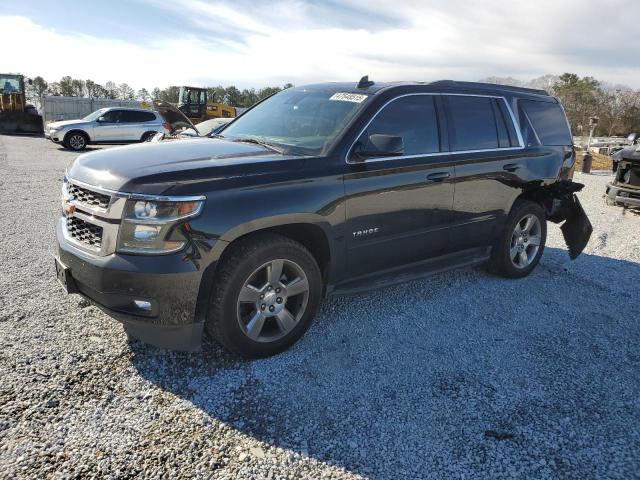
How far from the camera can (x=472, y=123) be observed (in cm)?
456

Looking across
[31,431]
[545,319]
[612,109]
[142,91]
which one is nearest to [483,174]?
[545,319]

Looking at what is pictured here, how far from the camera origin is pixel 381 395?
10.1 ft

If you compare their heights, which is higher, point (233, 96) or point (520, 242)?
point (233, 96)

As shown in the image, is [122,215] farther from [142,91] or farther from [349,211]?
[142,91]

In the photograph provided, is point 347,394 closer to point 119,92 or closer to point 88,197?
point 88,197

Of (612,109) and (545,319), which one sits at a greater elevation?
(612,109)

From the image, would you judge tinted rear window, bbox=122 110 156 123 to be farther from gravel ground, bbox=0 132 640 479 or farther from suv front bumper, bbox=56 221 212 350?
suv front bumper, bbox=56 221 212 350

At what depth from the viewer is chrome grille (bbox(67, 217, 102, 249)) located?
3027mm

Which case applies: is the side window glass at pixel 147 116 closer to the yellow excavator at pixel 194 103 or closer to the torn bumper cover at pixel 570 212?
the yellow excavator at pixel 194 103

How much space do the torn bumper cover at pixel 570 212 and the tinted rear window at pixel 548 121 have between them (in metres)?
0.51

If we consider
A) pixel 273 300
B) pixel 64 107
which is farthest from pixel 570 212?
pixel 64 107

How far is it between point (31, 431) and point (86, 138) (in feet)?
59.3

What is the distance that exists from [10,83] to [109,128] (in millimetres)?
11412

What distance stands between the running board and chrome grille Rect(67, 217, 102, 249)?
1.69 metres
